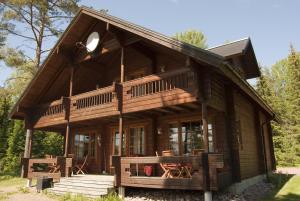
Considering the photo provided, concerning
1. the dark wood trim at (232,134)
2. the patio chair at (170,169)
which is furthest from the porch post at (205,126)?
the dark wood trim at (232,134)

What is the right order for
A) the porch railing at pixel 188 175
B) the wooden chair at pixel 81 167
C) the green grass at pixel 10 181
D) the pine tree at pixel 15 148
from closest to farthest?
the porch railing at pixel 188 175 < the wooden chair at pixel 81 167 < the green grass at pixel 10 181 < the pine tree at pixel 15 148

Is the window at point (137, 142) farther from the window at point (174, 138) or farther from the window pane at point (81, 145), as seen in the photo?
the window pane at point (81, 145)

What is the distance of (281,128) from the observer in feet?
102

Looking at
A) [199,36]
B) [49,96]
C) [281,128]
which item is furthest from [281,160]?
[49,96]

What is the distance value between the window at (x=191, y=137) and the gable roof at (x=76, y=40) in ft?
8.13

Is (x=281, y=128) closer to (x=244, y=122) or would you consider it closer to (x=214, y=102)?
(x=244, y=122)

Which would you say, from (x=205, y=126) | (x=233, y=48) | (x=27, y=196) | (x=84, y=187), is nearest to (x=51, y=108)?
(x=27, y=196)

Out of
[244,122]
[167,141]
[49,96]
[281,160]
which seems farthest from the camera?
[281,160]

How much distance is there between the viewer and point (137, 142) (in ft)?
43.6

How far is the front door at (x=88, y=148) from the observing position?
15.1 m

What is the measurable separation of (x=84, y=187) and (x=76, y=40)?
7.38 metres

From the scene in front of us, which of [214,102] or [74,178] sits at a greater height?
[214,102]

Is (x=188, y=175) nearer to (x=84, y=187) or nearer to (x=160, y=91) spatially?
(x=160, y=91)

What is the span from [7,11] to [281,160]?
97.3 ft
